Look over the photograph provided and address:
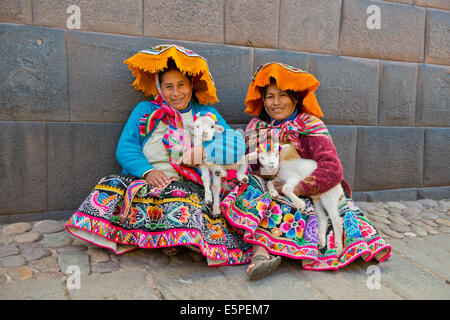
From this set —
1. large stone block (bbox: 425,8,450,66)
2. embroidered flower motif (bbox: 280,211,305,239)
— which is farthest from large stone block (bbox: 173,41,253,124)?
large stone block (bbox: 425,8,450,66)

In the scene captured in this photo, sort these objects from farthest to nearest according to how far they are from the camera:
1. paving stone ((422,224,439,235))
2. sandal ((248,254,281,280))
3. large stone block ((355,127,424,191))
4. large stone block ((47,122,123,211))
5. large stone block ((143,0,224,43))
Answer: large stone block ((355,127,424,191)), paving stone ((422,224,439,235)), large stone block ((143,0,224,43)), large stone block ((47,122,123,211)), sandal ((248,254,281,280))

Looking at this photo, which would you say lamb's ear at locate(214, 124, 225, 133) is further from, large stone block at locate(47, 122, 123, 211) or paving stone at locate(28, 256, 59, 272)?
paving stone at locate(28, 256, 59, 272)

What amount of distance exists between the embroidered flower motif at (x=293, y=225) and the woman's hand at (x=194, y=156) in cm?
73

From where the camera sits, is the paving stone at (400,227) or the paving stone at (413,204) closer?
the paving stone at (400,227)

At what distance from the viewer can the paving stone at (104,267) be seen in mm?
2105

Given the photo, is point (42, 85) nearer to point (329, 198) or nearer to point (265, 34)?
point (265, 34)

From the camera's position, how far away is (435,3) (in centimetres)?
387

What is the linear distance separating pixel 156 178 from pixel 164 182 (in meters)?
0.07

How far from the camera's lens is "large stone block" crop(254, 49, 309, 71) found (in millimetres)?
3275

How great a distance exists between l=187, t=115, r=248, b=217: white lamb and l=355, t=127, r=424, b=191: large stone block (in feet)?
6.12

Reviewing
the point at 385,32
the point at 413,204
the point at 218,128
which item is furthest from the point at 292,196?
the point at 385,32

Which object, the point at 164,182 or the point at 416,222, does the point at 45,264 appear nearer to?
the point at 164,182

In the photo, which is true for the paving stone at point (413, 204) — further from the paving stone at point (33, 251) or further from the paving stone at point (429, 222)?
the paving stone at point (33, 251)

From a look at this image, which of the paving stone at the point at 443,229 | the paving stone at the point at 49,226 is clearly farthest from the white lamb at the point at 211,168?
the paving stone at the point at 443,229
